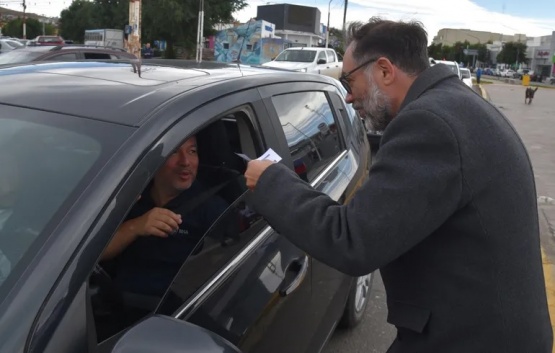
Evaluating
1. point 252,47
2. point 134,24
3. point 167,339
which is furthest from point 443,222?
point 252,47

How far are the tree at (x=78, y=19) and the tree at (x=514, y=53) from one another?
72.1 meters

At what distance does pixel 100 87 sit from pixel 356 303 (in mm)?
2314

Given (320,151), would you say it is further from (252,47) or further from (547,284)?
(252,47)

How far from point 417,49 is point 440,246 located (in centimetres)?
57

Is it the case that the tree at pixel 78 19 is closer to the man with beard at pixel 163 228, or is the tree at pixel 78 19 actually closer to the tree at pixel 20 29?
the tree at pixel 20 29

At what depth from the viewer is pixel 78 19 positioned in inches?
2448

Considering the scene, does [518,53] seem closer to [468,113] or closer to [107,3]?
[107,3]

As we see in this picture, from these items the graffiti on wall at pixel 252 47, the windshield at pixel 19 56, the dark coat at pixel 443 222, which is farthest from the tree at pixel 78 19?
the dark coat at pixel 443 222

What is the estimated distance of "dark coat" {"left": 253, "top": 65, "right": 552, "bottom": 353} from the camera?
1476 mm

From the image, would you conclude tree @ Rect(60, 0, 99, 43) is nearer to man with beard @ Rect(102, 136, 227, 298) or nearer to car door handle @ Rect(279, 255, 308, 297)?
man with beard @ Rect(102, 136, 227, 298)

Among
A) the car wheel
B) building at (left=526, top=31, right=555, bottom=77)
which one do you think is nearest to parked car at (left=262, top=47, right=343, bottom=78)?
the car wheel

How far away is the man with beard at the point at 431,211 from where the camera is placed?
1478 millimetres

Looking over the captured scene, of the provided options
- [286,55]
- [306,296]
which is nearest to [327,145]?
[306,296]

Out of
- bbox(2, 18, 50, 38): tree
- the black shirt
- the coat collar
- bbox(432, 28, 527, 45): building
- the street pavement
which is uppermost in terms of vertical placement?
bbox(432, 28, 527, 45): building
